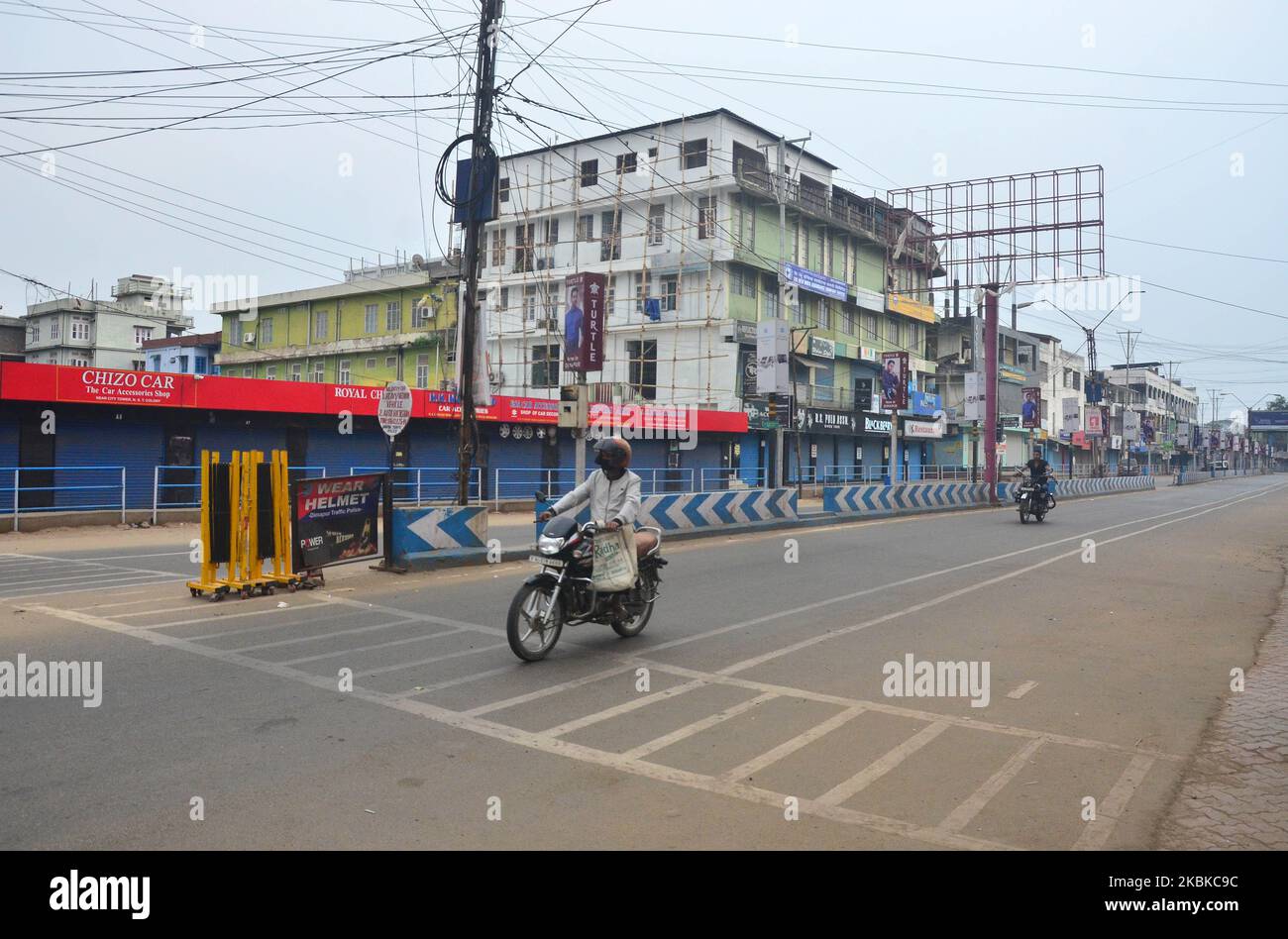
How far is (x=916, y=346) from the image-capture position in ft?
195

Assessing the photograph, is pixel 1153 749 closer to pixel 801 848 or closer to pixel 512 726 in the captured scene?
pixel 801 848

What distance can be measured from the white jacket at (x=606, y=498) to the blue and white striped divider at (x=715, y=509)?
9646 millimetres

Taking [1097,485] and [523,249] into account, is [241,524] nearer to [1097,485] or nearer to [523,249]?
[523,249]

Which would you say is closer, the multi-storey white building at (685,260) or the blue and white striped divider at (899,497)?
the blue and white striped divider at (899,497)

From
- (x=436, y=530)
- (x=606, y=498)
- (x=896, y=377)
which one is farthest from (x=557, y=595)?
(x=896, y=377)

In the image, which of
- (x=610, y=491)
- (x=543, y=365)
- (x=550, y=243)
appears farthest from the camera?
(x=543, y=365)

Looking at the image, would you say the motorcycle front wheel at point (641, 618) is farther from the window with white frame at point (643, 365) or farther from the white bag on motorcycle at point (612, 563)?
the window with white frame at point (643, 365)

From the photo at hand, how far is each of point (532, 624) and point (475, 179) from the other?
9.94 metres

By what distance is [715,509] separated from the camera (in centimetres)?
2203

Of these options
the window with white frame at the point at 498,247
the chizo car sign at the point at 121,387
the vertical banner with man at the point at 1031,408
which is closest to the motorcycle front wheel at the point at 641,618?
the chizo car sign at the point at 121,387

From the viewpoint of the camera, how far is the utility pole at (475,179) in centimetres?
1530

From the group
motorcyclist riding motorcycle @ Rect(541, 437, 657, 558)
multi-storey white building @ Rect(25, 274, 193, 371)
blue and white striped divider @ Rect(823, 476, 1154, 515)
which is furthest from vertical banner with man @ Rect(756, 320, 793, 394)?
multi-storey white building @ Rect(25, 274, 193, 371)
